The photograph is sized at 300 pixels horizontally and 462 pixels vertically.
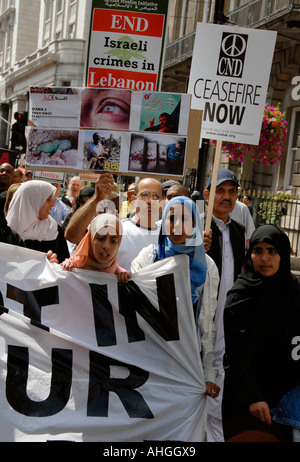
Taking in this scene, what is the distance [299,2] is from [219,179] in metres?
11.9

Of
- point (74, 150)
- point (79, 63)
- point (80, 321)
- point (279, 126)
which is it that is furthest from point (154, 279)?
point (79, 63)

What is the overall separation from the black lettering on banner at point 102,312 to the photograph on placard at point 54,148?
0.95 meters

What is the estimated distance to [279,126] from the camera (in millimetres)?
13398

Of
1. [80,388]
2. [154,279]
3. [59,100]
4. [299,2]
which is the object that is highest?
[299,2]

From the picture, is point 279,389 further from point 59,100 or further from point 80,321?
point 59,100

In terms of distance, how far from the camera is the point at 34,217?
4859 mm

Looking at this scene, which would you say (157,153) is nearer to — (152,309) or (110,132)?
(110,132)

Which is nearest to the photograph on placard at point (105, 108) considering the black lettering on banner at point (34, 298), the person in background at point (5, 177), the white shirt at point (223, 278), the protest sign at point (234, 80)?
the protest sign at point (234, 80)

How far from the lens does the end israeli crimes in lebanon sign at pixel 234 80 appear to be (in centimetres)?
497

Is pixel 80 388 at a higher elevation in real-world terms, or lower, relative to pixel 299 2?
lower

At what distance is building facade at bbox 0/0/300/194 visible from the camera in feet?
53.1

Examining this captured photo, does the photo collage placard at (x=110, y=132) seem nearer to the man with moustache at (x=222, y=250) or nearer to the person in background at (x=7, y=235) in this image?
the person in background at (x=7, y=235)

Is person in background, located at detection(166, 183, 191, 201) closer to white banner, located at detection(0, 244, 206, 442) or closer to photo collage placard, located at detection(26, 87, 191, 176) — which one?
photo collage placard, located at detection(26, 87, 191, 176)

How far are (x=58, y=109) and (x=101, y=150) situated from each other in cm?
40
